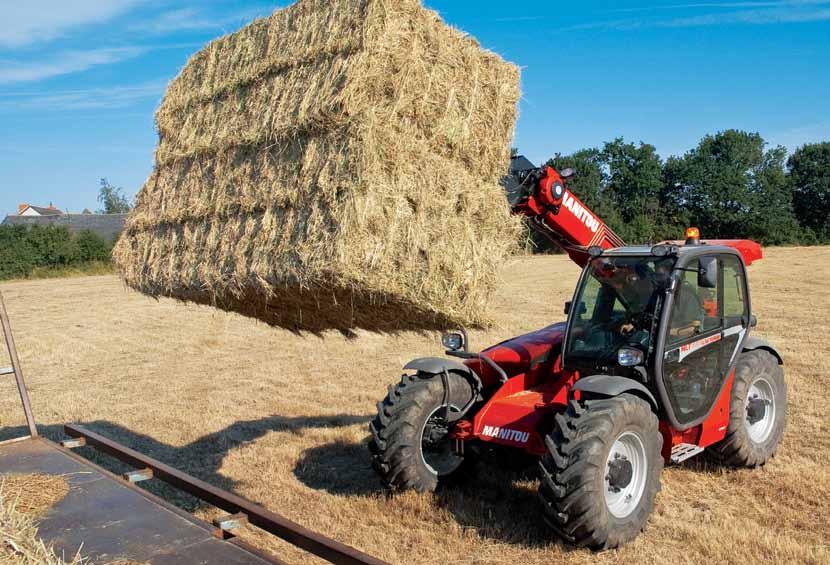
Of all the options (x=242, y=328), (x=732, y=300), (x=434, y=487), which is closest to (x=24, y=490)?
(x=434, y=487)

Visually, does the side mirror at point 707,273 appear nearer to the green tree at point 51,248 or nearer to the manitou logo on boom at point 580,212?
the manitou logo on boom at point 580,212

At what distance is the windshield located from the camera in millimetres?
5383

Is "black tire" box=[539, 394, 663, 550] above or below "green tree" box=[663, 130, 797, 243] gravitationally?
below

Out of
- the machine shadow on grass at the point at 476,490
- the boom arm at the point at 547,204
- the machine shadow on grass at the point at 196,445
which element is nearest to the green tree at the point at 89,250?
the machine shadow on grass at the point at 196,445

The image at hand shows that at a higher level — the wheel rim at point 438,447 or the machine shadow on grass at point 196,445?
the wheel rim at point 438,447

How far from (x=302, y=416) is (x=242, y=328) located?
26.9 feet

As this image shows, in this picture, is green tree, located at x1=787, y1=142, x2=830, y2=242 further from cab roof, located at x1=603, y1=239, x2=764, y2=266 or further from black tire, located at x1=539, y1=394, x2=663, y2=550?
black tire, located at x1=539, y1=394, x2=663, y2=550

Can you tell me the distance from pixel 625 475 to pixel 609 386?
0.64m

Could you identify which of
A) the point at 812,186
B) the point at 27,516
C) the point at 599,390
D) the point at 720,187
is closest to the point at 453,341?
the point at 599,390

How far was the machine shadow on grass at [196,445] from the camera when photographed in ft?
20.7

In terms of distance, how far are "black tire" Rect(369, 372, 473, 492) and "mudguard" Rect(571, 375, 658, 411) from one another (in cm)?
113

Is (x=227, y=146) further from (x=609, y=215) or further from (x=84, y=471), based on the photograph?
(x=609, y=215)

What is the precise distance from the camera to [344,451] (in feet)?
23.3

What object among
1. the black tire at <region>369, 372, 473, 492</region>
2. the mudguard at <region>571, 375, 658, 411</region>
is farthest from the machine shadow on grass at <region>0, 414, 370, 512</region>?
the mudguard at <region>571, 375, 658, 411</region>
